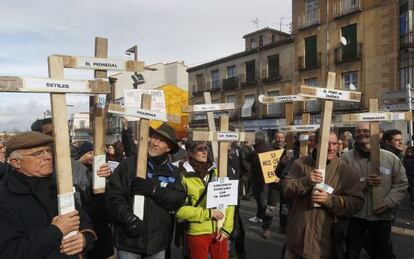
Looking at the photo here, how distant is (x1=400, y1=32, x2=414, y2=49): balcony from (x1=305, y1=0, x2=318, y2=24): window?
276 inches

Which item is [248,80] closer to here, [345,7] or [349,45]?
[349,45]

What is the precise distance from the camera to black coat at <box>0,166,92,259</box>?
2453 millimetres

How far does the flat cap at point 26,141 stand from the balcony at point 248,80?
3402 centimetres

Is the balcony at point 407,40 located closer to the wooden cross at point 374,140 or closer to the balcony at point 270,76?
the balcony at point 270,76

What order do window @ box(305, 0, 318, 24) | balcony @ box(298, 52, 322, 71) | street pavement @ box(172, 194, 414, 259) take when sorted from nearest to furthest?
street pavement @ box(172, 194, 414, 259)
balcony @ box(298, 52, 322, 71)
window @ box(305, 0, 318, 24)

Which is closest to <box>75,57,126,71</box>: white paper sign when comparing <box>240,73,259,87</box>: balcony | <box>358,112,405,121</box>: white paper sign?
<box>358,112,405,121</box>: white paper sign

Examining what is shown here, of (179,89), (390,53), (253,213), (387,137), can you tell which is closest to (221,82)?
(179,89)

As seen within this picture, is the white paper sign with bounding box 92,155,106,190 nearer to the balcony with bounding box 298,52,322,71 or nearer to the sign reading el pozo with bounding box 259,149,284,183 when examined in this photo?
the sign reading el pozo with bounding box 259,149,284,183

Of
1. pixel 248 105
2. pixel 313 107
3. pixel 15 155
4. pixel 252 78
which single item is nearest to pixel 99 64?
pixel 15 155

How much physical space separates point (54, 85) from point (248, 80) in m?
34.7

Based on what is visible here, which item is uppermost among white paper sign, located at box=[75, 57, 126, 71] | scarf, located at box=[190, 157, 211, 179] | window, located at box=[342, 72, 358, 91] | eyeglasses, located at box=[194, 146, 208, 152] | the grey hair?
window, located at box=[342, 72, 358, 91]

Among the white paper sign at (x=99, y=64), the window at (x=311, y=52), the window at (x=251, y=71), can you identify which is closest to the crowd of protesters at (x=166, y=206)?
the white paper sign at (x=99, y=64)

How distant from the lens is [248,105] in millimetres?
37188

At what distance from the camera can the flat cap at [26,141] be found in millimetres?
2848
